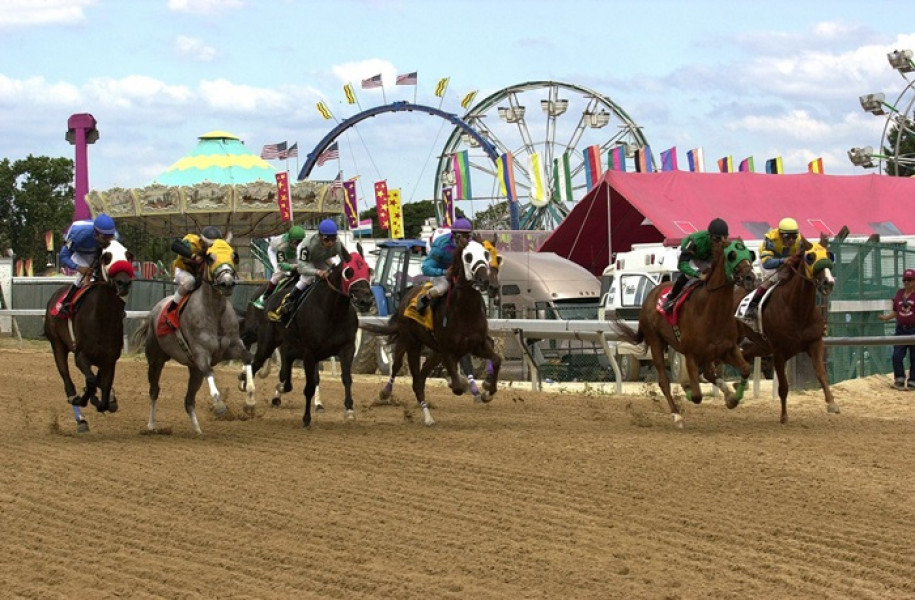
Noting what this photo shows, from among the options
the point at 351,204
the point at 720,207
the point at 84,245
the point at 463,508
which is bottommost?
the point at 463,508

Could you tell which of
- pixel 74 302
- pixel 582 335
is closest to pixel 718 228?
pixel 582 335

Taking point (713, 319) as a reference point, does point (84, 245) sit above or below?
above

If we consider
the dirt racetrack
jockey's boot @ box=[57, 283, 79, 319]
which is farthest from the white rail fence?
jockey's boot @ box=[57, 283, 79, 319]

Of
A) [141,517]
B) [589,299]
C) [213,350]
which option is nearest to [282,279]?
[213,350]

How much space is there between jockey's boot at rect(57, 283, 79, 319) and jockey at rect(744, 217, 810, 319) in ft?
24.3

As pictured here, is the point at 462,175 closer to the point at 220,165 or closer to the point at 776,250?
the point at 220,165

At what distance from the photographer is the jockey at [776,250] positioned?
50.4ft

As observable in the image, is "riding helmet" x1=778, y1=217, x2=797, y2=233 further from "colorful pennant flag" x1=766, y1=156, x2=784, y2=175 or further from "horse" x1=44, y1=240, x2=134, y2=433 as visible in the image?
"colorful pennant flag" x1=766, y1=156, x2=784, y2=175

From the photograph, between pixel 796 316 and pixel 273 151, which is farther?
pixel 273 151

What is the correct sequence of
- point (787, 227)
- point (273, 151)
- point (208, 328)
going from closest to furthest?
point (208, 328) < point (787, 227) < point (273, 151)

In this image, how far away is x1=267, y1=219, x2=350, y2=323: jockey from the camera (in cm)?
1493

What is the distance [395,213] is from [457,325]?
3386cm

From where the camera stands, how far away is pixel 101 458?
12289 millimetres

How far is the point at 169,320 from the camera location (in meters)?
14.3
